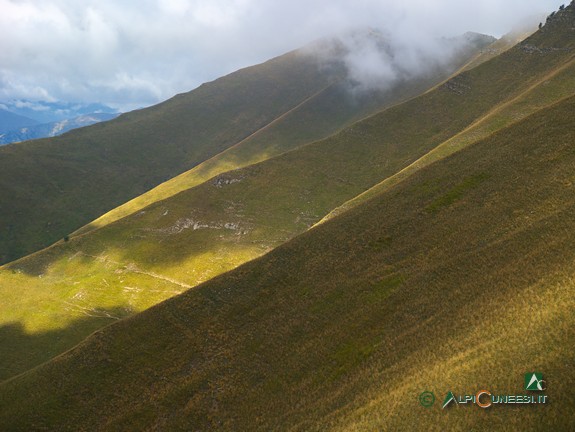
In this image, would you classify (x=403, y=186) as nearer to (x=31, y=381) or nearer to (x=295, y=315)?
(x=295, y=315)

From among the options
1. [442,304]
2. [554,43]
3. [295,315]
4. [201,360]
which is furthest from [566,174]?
[554,43]

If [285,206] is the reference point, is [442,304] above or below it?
below

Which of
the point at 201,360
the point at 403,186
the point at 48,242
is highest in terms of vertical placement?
the point at 48,242
